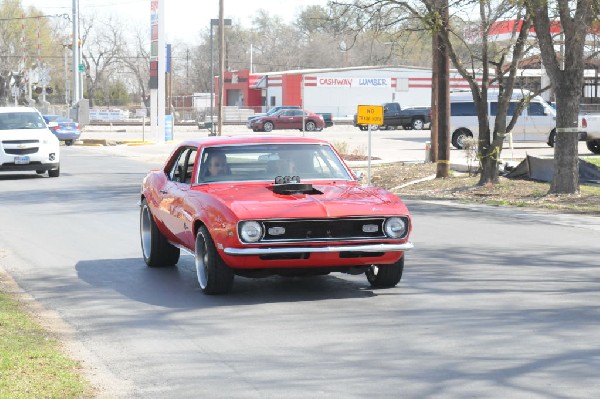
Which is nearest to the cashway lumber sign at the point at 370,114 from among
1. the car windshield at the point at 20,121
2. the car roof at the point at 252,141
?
the car windshield at the point at 20,121

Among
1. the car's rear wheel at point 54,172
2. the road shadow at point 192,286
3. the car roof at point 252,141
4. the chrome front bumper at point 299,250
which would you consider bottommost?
the road shadow at point 192,286

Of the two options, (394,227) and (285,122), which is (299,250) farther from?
(285,122)

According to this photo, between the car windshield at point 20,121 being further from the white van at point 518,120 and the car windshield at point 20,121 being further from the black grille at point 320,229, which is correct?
the black grille at point 320,229

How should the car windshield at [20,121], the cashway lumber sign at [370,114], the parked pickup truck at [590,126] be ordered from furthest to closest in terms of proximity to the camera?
the parked pickup truck at [590,126]
the car windshield at [20,121]
the cashway lumber sign at [370,114]

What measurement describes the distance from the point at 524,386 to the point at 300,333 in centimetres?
227

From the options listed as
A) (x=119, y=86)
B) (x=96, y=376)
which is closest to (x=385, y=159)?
(x=96, y=376)

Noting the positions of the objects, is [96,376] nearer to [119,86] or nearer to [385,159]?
[385,159]

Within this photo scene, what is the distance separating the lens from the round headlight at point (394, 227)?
1014 cm

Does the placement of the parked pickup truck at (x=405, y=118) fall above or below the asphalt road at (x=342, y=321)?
above

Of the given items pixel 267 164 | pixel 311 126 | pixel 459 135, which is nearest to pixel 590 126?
pixel 459 135

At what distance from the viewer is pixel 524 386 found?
6828 mm

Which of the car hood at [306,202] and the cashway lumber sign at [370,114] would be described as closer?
the car hood at [306,202]

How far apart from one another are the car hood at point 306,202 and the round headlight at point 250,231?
2.7 inches

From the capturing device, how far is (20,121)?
28.4 m
